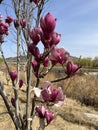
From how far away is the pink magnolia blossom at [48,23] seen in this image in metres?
1.23

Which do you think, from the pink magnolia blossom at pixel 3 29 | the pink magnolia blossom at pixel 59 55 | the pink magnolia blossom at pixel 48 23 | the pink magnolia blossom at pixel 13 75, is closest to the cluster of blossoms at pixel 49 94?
the pink magnolia blossom at pixel 59 55

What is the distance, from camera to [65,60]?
1.37 m

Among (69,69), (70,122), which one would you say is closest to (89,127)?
(70,122)

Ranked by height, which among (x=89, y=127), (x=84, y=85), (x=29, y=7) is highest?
(x=29, y=7)

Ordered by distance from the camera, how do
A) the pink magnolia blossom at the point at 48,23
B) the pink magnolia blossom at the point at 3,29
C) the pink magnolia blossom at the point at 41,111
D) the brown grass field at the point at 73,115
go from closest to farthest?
the pink magnolia blossom at the point at 48,23
the pink magnolia blossom at the point at 41,111
the pink magnolia blossom at the point at 3,29
the brown grass field at the point at 73,115

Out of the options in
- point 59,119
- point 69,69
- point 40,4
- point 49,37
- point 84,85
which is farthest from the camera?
point 84,85

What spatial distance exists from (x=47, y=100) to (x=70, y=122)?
6181 mm

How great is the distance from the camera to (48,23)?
124cm

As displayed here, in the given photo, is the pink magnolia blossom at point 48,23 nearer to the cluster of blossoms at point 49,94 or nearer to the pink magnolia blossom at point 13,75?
the cluster of blossoms at point 49,94

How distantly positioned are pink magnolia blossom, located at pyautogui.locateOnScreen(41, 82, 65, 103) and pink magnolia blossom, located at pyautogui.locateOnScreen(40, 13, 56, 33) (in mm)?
227

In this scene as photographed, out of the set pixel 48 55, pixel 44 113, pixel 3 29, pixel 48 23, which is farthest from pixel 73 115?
pixel 48 23

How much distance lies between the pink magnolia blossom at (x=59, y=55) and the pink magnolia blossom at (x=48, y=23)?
0.30 ft

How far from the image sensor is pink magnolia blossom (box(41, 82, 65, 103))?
131 centimetres

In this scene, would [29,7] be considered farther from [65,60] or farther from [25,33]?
[65,60]
